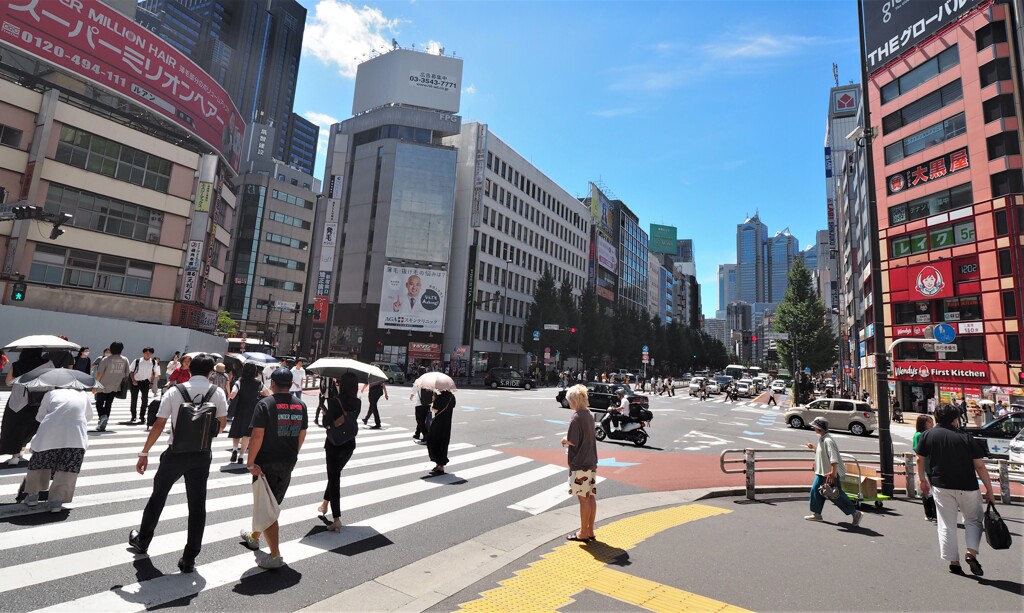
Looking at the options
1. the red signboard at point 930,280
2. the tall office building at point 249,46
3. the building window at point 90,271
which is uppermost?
the tall office building at point 249,46

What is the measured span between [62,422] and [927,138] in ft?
147

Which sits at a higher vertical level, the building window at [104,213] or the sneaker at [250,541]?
the building window at [104,213]

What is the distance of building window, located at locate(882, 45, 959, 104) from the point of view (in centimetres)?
3150

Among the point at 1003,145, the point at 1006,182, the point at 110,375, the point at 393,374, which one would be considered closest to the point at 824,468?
the point at 110,375

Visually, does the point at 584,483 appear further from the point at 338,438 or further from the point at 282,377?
the point at 282,377

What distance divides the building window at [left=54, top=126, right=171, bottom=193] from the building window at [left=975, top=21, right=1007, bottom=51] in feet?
168

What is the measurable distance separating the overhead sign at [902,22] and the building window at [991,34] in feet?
7.43

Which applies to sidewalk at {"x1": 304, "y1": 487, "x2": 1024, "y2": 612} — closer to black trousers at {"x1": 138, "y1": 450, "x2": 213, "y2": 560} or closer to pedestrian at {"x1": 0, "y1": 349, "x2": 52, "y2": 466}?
black trousers at {"x1": 138, "y1": 450, "x2": 213, "y2": 560}

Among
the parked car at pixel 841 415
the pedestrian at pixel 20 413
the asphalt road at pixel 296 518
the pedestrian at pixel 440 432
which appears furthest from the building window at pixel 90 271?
the parked car at pixel 841 415

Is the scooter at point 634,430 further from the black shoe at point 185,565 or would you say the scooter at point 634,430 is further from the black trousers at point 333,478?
the black shoe at point 185,565

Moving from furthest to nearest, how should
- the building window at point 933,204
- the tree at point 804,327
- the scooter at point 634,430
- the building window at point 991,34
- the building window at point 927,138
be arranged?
the tree at point 804,327 → the building window at point 927,138 → the building window at point 933,204 → the building window at point 991,34 → the scooter at point 634,430

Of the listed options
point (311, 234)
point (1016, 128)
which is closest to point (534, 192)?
point (311, 234)

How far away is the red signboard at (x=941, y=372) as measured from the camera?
94.1 feet

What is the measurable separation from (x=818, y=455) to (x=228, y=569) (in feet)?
26.2
